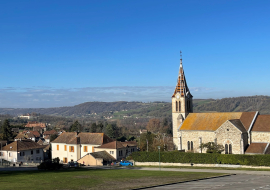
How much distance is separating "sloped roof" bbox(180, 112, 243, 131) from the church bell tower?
216cm

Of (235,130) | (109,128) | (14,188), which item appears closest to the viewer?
(14,188)

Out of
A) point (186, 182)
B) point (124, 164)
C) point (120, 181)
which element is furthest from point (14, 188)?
point (124, 164)

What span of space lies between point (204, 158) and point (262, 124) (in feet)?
38.2

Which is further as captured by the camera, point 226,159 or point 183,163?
point 183,163

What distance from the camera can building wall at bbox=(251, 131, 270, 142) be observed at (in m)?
47.8

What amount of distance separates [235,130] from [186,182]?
23.7m

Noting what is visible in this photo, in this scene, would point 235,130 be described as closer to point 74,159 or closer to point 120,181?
point 120,181

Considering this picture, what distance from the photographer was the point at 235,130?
48.5m

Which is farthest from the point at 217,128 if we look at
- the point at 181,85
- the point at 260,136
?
the point at 181,85

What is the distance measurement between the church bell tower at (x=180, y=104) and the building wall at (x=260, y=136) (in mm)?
14748

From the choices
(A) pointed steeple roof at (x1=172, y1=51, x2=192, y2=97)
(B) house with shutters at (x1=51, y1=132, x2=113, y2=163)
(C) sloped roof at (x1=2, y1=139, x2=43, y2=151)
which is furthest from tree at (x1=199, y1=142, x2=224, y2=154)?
(C) sloped roof at (x1=2, y1=139, x2=43, y2=151)

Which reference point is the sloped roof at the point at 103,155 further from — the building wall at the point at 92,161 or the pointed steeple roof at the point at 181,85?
the pointed steeple roof at the point at 181,85

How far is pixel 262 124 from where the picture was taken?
49281 millimetres

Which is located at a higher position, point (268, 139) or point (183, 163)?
point (268, 139)
